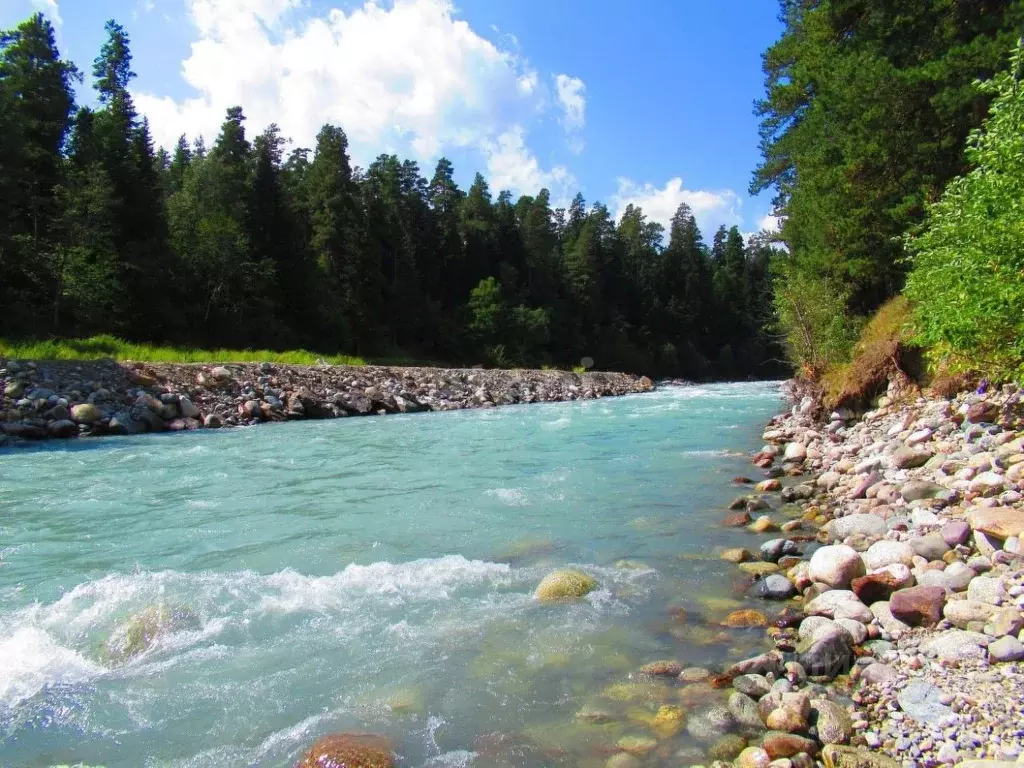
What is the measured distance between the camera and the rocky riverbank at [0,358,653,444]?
1522 cm

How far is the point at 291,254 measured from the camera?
42.0 metres

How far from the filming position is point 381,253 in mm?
51094

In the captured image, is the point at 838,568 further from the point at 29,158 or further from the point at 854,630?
the point at 29,158

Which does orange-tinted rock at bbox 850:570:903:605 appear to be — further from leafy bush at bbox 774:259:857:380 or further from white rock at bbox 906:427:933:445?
leafy bush at bbox 774:259:857:380

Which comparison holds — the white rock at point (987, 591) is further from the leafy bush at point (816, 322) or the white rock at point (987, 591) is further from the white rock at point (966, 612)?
the leafy bush at point (816, 322)

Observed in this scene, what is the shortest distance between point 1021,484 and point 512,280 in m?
60.0

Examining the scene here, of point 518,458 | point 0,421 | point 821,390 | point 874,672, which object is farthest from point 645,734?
point 0,421

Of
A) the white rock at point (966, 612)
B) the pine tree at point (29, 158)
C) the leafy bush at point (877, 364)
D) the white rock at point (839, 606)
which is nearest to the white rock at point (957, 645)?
the white rock at point (966, 612)

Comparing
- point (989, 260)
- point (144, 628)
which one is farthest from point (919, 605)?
point (144, 628)

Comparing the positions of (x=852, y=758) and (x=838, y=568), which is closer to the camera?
(x=852, y=758)

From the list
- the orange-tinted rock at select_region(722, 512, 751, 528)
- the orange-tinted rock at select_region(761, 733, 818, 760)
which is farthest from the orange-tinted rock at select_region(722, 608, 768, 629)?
the orange-tinted rock at select_region(722, 512, 751, 528)

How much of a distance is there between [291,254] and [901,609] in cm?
4266

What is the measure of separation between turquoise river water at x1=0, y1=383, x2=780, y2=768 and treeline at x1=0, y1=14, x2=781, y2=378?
16.6m

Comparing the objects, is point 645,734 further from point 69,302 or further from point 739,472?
point 69,302
